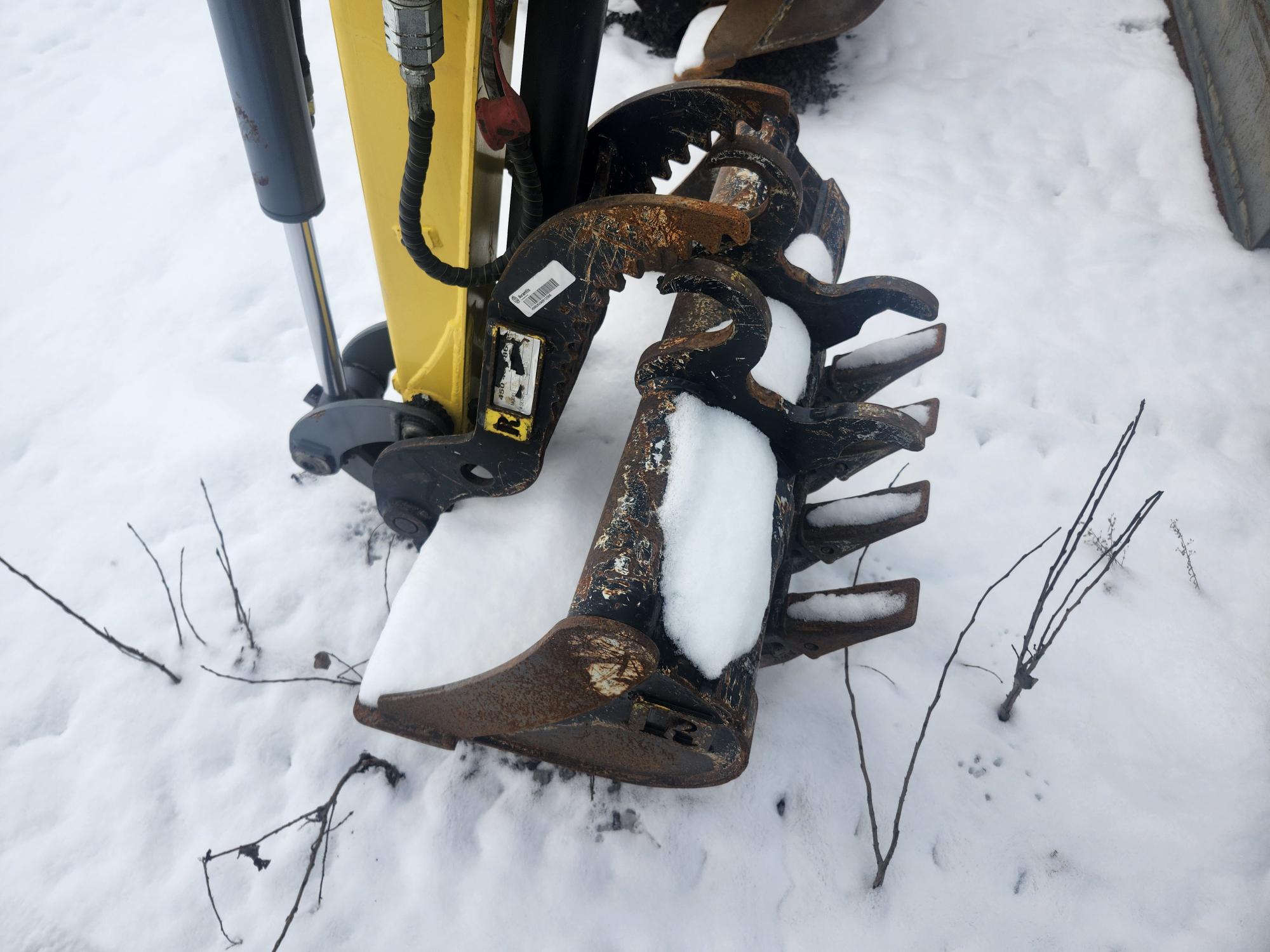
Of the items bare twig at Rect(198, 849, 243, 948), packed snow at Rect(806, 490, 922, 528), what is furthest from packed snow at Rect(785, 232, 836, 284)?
bare twig at Rect(198, 849, 243, 948)

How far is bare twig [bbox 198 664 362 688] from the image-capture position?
89.6 inches

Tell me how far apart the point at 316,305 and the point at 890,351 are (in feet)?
4.78

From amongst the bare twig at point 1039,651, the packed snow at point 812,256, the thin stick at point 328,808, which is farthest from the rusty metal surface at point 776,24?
the thin stick at point 328,808

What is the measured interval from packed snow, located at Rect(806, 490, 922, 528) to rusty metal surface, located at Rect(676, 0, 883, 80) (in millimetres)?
2369

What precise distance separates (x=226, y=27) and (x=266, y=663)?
151cm

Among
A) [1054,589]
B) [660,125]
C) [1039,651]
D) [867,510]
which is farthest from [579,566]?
[1054,589]

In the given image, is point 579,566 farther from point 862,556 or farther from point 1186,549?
point 1186,549

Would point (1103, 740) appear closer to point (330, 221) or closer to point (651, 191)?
point (651, 191)

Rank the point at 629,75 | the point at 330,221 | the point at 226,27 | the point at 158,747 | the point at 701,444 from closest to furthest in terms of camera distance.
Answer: the point at 226,27
the point at 701,444
the point at 158,747
the point at 330,221
the point at 629,75

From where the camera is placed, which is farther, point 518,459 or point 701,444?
point 518,459

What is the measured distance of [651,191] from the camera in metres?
2.06

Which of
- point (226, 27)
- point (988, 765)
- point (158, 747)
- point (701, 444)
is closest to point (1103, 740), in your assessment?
point (988, 765)

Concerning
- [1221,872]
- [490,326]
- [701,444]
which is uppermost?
[490,326]

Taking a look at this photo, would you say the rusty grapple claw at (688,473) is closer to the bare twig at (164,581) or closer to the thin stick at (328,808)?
the thin stick at (328,808)
